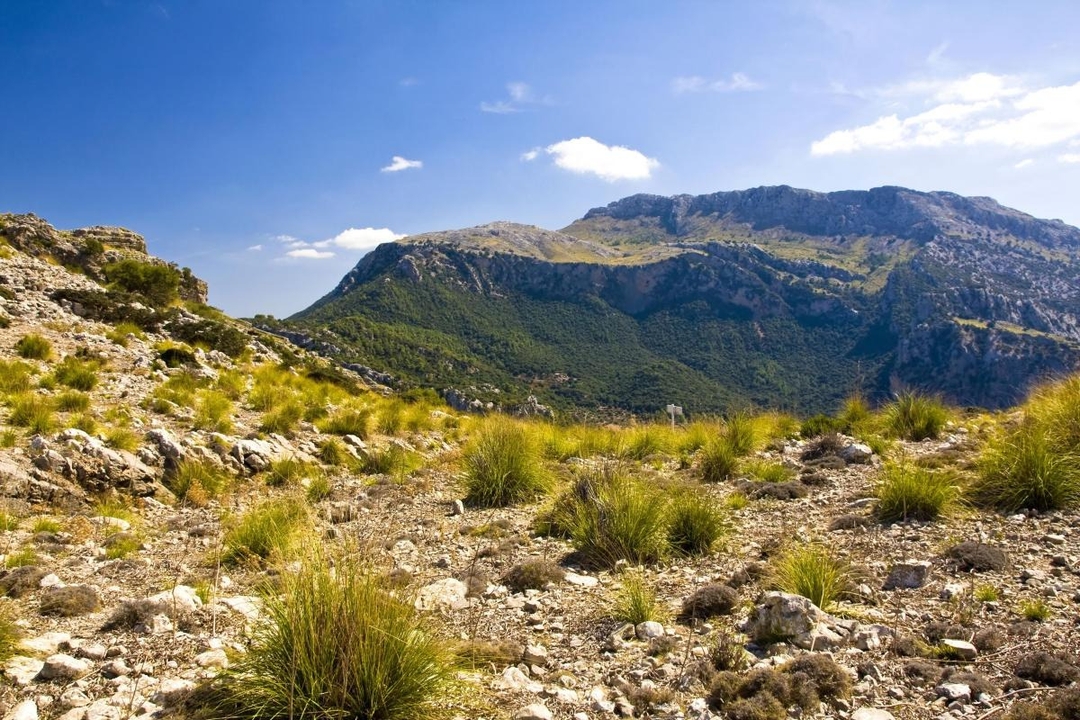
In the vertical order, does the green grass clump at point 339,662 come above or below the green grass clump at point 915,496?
above

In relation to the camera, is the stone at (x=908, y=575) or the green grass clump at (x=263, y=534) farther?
the green grass clump at (x=263, y=534)

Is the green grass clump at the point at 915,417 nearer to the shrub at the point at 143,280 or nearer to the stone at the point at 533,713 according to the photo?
the stone at the point at 533,713

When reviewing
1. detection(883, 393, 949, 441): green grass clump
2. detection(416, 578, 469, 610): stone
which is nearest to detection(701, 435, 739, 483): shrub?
detection(883, 393, 949, 441): green grass clump

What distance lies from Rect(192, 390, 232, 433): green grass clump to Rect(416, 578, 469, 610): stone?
7.72m

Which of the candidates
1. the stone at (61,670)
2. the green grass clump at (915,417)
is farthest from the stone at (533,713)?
the green grass clump at (915,417)

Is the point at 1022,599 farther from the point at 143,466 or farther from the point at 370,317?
the point at 370,317

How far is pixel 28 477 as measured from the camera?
23.9 ft

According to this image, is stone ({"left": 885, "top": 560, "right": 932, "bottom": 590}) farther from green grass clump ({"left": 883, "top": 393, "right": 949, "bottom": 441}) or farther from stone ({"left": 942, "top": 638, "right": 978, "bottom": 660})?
green grass clump ({"left": 883, "top": 393, "right": 949, "bottom": 441})

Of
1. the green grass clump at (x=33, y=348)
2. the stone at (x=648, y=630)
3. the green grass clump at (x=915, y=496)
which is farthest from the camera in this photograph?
the green grass clump at (x=33, y=348)

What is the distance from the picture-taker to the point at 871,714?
10.1 ft

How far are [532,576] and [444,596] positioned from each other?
3.04 feet

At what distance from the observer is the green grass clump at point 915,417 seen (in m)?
12.9

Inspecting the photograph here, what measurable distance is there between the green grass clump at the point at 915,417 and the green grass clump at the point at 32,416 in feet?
56.2

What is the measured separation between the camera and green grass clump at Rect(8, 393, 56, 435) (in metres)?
8.96
